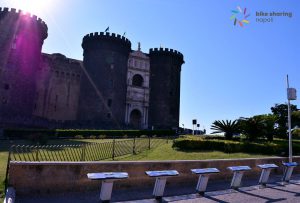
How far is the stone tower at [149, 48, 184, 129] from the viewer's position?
1695 inches

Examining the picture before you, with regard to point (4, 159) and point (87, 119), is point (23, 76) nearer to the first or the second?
A: point (87, 119)

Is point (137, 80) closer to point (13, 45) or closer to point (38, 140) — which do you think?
point (13, 45)

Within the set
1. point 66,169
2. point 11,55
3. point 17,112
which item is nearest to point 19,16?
point 11,55

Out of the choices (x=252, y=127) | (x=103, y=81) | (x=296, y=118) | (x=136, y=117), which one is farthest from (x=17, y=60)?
(x=296, y=118)

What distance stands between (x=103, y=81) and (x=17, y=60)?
11250 mm

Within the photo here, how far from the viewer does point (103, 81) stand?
3991cm

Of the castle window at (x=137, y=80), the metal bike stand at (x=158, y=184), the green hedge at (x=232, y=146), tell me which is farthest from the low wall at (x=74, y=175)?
the castle window at (x=137, y=80)

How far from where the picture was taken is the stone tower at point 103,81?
3919 centimetres

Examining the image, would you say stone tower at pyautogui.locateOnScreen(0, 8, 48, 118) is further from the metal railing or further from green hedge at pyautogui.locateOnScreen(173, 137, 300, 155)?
green hedge at pyautogui.locateOnScreen(173, 137, 300, 155)

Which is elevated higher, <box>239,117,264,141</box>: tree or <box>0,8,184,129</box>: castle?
<box>0,8,184,129</box>: castle

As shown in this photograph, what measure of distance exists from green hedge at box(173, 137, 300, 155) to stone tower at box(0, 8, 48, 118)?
22263 millimetres

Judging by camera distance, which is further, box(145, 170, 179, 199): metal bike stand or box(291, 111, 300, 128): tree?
box(291, 111, 300, 128): tree

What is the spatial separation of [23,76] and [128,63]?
15565 millimetres

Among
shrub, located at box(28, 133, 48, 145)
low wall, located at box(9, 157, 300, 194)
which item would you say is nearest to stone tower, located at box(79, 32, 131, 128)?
shrub, located at box(28, 133, 48, 145)
